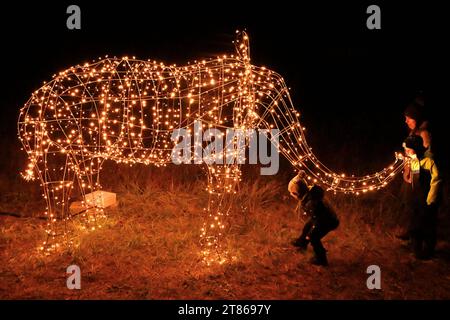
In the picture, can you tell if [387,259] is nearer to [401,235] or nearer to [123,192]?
[401,235]

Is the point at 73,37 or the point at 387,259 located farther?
the point at 73,37

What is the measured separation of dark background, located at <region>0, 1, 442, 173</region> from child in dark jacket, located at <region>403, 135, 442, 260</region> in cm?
808

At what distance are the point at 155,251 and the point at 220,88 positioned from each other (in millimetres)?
2163

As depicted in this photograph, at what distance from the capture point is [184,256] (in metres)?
5.42

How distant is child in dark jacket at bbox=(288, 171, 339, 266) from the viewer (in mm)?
5098

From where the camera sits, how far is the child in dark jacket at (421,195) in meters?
5.31

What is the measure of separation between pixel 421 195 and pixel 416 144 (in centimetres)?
63

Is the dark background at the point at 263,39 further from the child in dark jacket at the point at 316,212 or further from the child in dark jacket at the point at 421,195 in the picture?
the child in dark jacket at the point at 316,212

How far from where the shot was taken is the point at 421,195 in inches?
212

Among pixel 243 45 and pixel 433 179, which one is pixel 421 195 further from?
pixel 243 45

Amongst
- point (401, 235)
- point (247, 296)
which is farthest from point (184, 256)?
point (401, 235)

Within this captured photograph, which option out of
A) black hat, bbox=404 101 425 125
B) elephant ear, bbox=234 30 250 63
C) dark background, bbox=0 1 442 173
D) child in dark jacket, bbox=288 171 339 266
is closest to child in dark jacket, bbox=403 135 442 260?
black hat, bbox=404 101 425 125

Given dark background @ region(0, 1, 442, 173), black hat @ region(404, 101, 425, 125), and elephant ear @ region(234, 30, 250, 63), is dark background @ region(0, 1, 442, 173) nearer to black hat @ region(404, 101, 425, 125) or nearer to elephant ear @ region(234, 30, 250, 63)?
black hat @ region(404, 101, 425, 125)

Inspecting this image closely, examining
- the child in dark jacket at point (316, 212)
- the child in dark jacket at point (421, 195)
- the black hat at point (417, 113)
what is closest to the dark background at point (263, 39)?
the black hat at point (417, 113)
